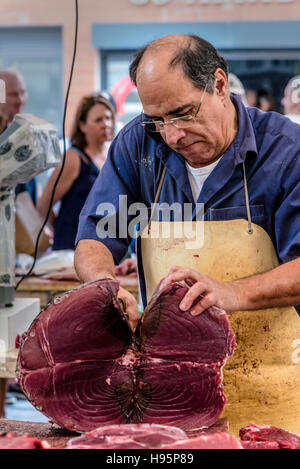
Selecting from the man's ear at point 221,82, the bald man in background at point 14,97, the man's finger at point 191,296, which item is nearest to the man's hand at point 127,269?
the bald man in background at point 14,97

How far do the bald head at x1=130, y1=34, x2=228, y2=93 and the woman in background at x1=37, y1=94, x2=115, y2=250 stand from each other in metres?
2.53

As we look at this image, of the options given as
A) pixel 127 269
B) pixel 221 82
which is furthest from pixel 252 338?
pixel 127 269

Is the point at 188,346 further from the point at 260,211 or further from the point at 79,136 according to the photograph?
the point at 79,136

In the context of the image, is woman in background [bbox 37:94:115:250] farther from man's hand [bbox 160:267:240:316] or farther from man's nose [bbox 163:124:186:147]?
man's hand [bbox 160:267:240:316]

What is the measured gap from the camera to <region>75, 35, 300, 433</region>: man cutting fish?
199 centimetres

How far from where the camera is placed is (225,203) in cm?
218

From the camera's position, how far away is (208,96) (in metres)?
2.01

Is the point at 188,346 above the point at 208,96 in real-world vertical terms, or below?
below

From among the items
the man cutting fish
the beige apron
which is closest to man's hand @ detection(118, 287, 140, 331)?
the man cutting fish

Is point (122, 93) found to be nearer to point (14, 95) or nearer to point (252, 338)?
point (14, 95)

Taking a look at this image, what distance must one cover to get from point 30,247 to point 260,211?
93.7 inches

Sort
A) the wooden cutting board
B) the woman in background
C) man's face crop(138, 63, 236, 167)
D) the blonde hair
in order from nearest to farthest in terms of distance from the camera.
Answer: the wooden cutting board → man's face crop(138, 63, 236, 167) → the woman in background → the blonde hair
